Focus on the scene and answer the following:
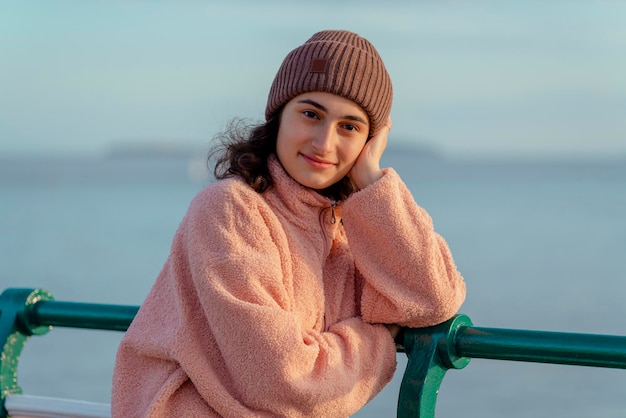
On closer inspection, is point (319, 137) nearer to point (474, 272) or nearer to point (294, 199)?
point (294, 199)

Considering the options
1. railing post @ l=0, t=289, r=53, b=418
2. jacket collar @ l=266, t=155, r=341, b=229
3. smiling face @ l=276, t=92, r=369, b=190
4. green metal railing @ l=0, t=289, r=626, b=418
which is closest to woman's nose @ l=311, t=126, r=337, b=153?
smiling face @ l=276, t=92, r=369, b=190

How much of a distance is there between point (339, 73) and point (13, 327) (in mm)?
1176

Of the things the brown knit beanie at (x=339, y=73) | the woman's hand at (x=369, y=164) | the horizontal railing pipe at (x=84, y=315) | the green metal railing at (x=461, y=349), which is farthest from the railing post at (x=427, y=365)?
the horizontal railing pipe at (x=84, y=315)

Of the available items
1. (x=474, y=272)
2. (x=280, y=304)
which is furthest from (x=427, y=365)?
(x=474, y=272)

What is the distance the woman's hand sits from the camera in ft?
8.00

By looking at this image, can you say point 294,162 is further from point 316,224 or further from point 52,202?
point 52,202

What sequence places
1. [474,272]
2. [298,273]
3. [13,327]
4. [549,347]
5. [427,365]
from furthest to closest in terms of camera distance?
1. [474,272]
2. [13,327]
3. [298,273]
4. [427,365]
5. [549,347]

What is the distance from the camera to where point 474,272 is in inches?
315

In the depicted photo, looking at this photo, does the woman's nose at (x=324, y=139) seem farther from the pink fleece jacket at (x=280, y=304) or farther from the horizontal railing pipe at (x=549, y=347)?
the horizontal railing pipe at (x=549, y=347)

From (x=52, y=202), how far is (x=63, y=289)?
8481mm

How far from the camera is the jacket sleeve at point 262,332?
2174mm

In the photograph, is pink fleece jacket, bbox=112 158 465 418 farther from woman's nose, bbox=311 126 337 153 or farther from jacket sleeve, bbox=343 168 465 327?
woman's nose, bbox=311 126 337 153

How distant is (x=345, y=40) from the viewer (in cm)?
247

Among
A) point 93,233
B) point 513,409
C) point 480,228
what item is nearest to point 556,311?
point 513,409
